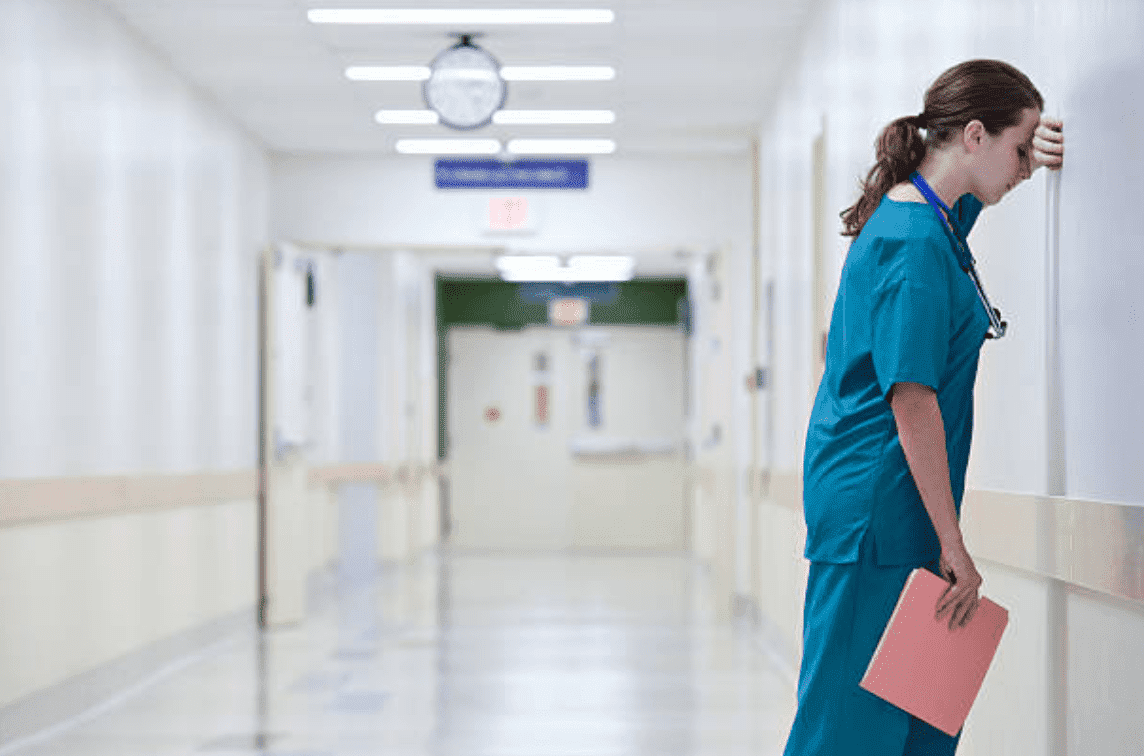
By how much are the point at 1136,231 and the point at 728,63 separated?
186 inches

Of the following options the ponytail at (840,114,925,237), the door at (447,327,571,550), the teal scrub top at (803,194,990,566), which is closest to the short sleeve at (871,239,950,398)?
the teal scrub top at (803,194,990,566)

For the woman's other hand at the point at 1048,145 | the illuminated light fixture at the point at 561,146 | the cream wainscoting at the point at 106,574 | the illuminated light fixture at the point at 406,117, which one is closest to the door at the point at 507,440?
the illuminated light fixture at the point at 561,146

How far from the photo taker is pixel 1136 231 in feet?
8.60

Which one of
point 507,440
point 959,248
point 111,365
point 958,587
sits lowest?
point 507,440

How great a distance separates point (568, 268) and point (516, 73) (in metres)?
7.06

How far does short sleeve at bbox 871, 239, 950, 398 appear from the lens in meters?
2.23

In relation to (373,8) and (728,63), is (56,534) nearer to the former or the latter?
(373,8)

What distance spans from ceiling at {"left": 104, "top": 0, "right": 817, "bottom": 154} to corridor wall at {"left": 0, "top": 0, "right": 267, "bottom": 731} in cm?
31

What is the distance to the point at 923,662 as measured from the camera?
7.41 feet

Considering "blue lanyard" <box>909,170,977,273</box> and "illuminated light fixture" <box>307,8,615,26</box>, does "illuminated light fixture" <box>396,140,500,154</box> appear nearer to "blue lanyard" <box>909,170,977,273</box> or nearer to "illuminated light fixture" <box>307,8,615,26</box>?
"illuminated light fixture" <box>307,8,615,26</box>

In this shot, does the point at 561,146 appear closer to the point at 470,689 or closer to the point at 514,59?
the point at 514,59

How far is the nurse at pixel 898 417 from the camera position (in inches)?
88.7

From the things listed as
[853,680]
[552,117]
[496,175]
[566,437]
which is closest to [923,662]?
[853,680]

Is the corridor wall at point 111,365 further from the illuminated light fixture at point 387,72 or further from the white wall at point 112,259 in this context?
the illuminated light fixture at point 387,72
